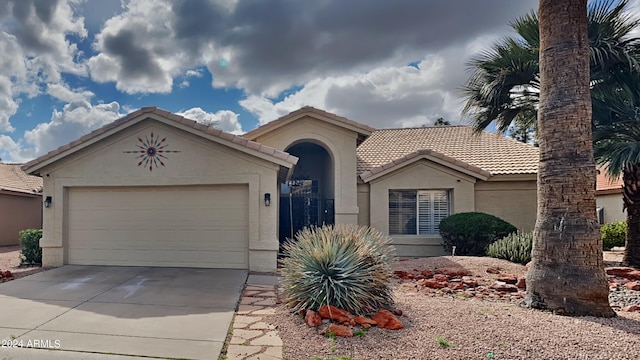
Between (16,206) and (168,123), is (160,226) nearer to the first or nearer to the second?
(168,123)

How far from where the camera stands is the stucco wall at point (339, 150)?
572 inches

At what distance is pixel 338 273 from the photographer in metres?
6.04

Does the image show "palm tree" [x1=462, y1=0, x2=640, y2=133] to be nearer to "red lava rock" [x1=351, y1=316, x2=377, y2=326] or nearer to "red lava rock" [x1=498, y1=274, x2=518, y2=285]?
"red lava rock" [x1=498, y1=274, x2=518, y2=285]

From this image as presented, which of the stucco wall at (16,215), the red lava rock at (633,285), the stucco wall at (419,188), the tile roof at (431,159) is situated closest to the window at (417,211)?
the stucco wall at (419,188)

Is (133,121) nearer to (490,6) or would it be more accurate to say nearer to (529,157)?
(490,6)

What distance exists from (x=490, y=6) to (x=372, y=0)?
10.6 feet

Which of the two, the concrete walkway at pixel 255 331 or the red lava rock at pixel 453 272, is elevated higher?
the red lava rock at pixel 453 272

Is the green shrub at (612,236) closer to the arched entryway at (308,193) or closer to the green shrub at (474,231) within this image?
the green shrub at (474,231)

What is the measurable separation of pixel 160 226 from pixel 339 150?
7036 millimetres

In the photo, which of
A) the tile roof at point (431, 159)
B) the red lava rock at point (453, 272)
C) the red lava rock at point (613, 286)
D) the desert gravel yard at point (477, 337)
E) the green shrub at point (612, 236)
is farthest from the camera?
the green shrub at point (612, 236)

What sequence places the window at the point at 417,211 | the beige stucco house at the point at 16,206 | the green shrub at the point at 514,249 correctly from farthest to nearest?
the beige stucco house at the point at 16,206 → the window at the point at 417,211 → the green shrub at the point at 514,249

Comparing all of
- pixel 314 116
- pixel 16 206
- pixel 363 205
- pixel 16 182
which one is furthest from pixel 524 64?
pixel 16 182

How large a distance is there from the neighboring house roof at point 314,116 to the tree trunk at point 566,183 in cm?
824

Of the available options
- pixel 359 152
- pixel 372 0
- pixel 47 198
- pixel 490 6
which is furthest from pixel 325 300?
pixel 359 152
